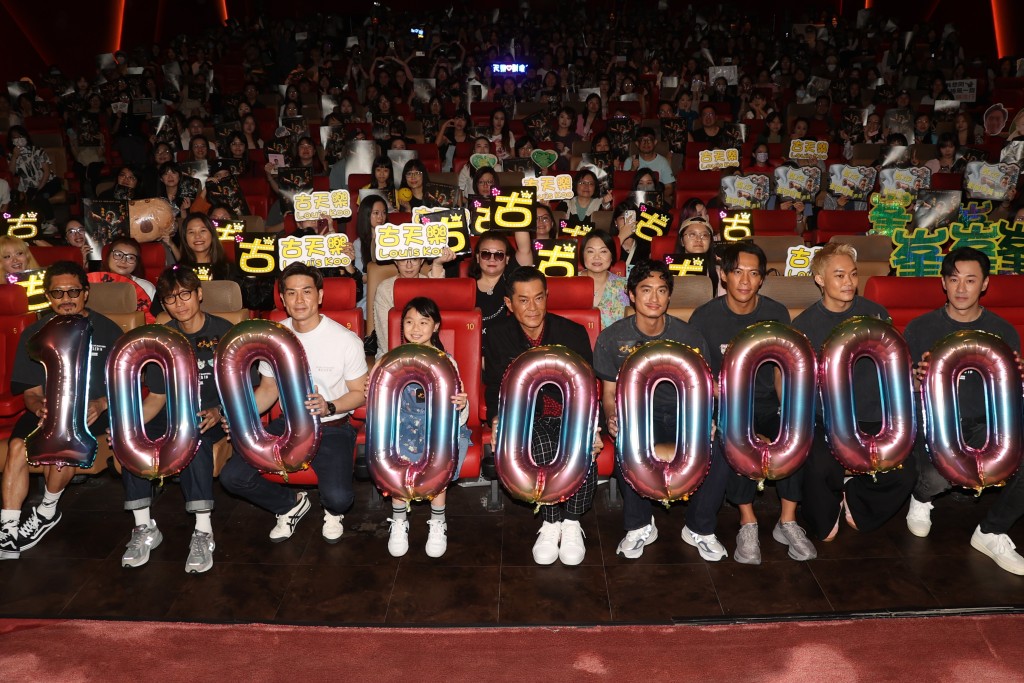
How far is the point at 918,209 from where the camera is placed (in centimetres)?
576

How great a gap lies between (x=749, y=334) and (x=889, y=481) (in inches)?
39.1

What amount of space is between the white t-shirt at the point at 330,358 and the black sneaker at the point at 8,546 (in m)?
1.26

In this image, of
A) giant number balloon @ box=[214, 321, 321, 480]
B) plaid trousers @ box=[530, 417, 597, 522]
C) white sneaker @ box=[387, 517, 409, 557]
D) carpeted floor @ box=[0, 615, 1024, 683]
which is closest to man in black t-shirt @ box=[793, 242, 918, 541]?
carpeted floor @ box=[0, 615, 1024, 683]

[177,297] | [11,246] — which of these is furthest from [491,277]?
[11,246]

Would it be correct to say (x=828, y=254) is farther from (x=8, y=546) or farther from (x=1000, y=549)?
(x=8, y=546)

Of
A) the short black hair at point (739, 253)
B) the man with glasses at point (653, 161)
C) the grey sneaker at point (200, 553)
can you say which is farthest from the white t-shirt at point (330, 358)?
the man with glasses at point (653, 161)

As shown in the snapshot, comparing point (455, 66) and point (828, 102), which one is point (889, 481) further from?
point (455, 66)

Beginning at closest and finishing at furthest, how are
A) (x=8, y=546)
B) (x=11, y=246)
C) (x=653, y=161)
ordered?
(x=8, y=546), (x=11, y=246), (x=653, y=161)

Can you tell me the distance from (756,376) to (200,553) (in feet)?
8.12

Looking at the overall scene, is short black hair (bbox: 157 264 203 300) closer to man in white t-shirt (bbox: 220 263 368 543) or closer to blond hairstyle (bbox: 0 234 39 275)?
man in white t-shirt (bbox: 220 263 368 543)

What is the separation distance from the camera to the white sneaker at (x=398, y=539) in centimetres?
340

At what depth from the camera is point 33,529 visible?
3.51 metres

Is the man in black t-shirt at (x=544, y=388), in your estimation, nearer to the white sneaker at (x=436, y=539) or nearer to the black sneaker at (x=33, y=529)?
the white sneaker at (x=436, y=539)

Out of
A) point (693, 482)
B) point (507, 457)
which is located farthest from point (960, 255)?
point (507, 457)
